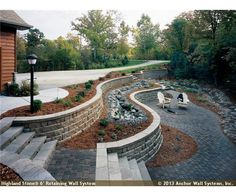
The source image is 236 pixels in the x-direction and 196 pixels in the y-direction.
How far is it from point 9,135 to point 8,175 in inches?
54.9

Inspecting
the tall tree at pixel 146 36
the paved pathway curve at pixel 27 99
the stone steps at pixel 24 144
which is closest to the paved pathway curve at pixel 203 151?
the stone steps at pixel 24 144

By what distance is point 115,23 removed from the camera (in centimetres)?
806

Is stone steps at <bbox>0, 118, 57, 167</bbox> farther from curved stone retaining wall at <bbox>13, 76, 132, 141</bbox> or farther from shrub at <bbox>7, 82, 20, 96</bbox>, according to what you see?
shrub at <bbox>7, 82, 20, 96</bbox>

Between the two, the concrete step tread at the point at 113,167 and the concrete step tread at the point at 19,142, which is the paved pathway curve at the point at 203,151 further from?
the concrete step tread at the point at 19,142

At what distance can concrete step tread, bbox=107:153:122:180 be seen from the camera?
5.39 metres

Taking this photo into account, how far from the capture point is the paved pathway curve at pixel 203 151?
6.84 metres

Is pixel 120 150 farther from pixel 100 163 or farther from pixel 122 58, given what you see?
pixel 122 58

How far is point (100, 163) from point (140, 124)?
3127mm

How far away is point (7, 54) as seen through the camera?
10.6 meters

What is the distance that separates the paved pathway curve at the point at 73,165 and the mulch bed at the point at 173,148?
2100 mm

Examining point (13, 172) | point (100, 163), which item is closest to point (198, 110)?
point (100, 163)

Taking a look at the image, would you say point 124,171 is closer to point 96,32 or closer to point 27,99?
point 27,99

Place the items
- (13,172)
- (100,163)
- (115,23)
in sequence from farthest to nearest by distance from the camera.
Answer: (115,23), (100,163), (13,172)

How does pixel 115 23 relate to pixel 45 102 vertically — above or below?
above
